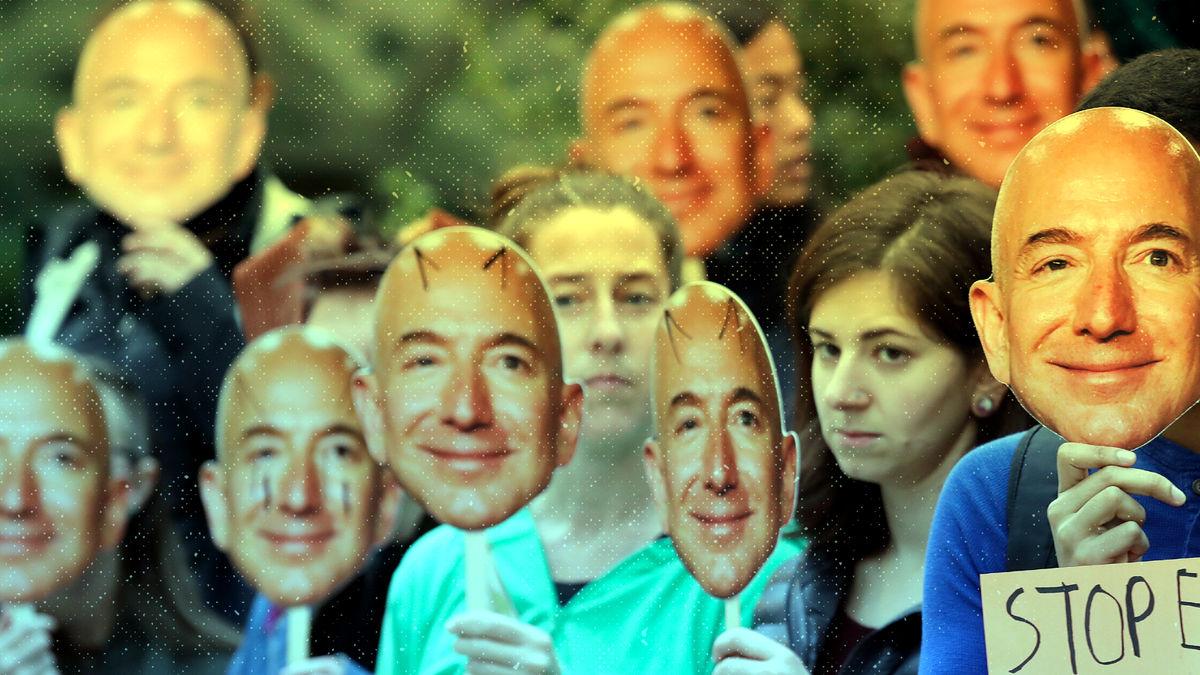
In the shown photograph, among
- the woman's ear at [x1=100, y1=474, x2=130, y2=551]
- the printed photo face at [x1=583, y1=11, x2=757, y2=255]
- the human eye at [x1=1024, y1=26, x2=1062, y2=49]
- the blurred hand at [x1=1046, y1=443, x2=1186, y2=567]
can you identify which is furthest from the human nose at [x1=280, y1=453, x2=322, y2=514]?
the human eye at [x1=1024, y1=26, x2=1062, y2=49]

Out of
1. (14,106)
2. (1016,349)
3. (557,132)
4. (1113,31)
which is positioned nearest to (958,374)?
(1016,349)

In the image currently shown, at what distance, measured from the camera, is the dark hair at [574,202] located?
137 centimetres

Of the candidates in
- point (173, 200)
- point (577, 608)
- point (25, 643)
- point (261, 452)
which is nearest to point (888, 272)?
point (577, 608)

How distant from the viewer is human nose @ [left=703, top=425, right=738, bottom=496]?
1.32 metres

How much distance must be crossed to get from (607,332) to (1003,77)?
0.56 meters

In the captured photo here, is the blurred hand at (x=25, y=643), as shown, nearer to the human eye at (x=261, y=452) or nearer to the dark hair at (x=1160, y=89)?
the human eye at (x=261, y=452)

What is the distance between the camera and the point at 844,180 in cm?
135

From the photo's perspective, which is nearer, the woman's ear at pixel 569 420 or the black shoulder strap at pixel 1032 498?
the black shoulder strap at pixel 1032 498

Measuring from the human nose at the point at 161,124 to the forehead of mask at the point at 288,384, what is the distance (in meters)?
0.28

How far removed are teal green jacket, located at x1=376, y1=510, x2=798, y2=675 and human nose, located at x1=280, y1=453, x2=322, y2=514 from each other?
0.14m

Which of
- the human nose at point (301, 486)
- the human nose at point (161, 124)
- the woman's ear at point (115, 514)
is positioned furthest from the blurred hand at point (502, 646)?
the human nose at point (161, 124)

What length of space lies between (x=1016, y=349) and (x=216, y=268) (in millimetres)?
977

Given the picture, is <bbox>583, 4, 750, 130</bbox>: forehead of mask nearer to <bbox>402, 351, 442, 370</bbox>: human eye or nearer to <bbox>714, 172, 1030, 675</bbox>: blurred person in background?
<bbox>714, 172, 1030, 675</bbox>: blurred person in background

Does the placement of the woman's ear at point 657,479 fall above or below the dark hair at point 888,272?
below
